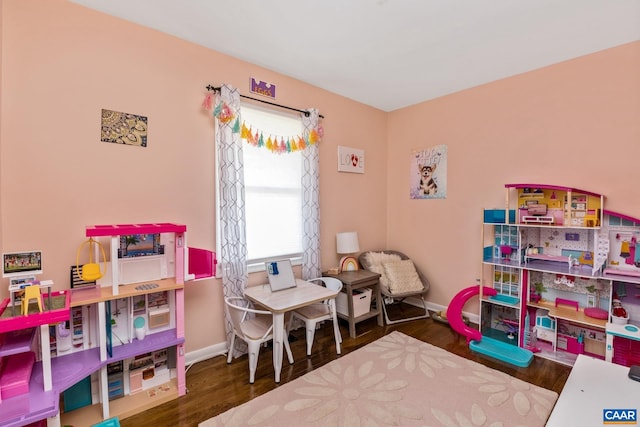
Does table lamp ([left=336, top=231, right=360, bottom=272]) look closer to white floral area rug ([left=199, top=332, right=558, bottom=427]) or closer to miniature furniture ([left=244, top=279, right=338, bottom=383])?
miniature furniture ([left=244, top=279, right=338, bottom=383])

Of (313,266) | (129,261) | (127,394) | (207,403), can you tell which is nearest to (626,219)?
(313,266)

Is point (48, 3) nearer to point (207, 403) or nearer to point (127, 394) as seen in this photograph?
point (127, 394)

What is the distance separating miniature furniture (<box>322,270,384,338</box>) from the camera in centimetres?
302

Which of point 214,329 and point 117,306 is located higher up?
point 117,306

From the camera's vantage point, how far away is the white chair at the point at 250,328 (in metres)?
2.22

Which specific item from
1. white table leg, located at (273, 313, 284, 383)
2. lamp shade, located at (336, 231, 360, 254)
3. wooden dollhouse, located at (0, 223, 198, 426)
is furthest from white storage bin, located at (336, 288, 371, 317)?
wooden dollhouse, located at (0, 223, 198, 426)

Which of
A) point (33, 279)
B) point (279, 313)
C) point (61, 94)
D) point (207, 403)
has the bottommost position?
point (207, 403)

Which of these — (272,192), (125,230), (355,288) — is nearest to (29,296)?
(125,230)

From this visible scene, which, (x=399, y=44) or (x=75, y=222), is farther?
(x=399, y=44)

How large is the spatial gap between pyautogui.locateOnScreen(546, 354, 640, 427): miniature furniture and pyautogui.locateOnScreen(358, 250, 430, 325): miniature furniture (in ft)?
6.41

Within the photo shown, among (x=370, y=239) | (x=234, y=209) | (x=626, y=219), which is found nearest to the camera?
(x=626, y=219)

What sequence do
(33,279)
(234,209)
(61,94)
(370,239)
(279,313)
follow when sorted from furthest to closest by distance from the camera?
(370,239)
(234,209)
(279,313)
(61,94)
(33,279)

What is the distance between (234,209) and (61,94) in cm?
138

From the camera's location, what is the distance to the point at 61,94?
1941 mm
